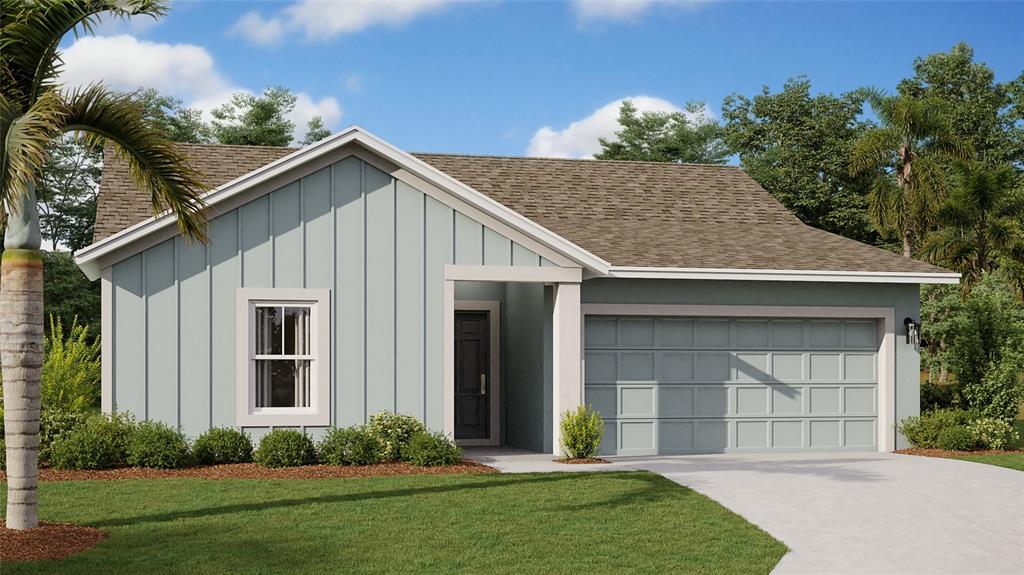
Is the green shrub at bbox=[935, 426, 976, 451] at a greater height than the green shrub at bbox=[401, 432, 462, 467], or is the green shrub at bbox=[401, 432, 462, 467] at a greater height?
the green shrub at bbox=[401, 432, 462, 467]

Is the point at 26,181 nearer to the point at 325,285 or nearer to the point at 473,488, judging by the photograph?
the point at 473,488

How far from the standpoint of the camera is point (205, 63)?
1886 inches

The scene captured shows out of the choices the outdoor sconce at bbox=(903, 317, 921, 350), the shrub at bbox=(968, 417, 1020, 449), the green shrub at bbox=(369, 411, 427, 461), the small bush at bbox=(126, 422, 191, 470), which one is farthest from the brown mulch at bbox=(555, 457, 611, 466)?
the shrub at bbox=(968, 417, 1020, 449)

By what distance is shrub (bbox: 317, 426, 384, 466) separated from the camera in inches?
561

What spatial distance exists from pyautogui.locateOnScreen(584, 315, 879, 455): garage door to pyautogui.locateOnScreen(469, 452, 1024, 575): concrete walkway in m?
0.54

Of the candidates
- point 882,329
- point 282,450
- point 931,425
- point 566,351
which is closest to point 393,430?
point 282,450

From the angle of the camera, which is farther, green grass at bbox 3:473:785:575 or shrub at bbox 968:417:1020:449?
shrub at bbox 968:417:1020:449

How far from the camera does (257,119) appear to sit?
4194cm

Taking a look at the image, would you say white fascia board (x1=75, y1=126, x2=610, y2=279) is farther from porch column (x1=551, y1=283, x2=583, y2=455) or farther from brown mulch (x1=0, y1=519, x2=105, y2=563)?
brown mulch (x1=0, y1=519, x2=105, y2=563)

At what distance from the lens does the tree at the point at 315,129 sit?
141 ft

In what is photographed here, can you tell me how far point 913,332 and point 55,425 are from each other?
13.3m

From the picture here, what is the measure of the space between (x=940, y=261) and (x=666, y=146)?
1723 centimetres

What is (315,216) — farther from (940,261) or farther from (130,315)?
(940,261)

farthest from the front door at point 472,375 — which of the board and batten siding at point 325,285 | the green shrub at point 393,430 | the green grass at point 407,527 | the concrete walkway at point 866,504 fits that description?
the green grass at point 407,527
